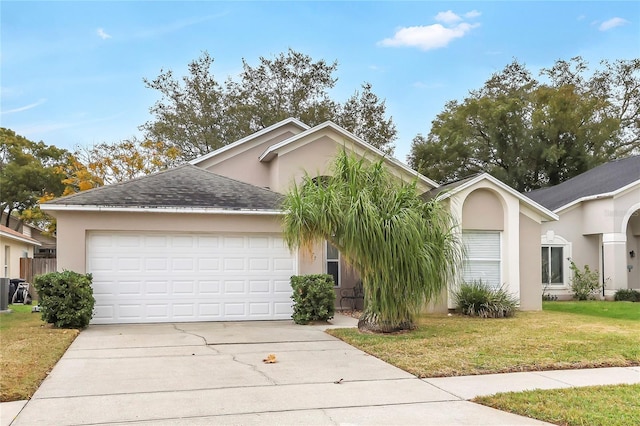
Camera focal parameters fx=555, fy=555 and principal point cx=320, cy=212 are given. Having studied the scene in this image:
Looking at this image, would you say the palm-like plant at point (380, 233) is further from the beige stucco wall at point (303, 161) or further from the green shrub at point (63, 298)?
the beige stucco wall at point (303, 161)

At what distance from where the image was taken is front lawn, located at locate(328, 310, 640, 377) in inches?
332

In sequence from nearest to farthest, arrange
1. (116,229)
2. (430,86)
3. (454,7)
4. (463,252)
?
(463,252) < (116,229) < (454,7) < (430,86)

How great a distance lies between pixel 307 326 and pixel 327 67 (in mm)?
28760

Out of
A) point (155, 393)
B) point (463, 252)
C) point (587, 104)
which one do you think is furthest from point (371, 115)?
point (155, 393)

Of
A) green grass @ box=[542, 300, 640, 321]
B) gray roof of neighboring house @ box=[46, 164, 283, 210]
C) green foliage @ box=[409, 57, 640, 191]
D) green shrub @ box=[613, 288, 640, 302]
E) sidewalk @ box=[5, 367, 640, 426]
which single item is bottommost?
green grass @ box=[542, 300, 640, 321]

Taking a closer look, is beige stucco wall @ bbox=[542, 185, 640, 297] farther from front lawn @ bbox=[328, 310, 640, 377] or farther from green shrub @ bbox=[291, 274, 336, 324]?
green shrub @ bbox=[291, 274, 336, 324]

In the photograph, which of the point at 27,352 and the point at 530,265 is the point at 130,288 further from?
the point at 530,265

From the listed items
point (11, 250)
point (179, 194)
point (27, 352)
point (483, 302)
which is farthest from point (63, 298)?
point (11, 250)

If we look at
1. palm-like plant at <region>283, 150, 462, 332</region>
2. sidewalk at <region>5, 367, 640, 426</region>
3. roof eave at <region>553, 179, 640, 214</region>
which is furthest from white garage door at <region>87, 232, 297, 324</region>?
roof eave at <region>553, 179, 640, 214</region>

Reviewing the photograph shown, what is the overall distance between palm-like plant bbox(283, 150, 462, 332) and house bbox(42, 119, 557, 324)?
1802 millimetres

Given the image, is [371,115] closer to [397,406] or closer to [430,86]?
[430,86]

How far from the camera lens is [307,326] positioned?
41.8ft

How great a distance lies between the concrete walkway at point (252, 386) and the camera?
5883mm

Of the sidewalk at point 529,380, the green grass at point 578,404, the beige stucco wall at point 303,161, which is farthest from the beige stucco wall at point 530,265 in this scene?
the green grass at point 578,404
